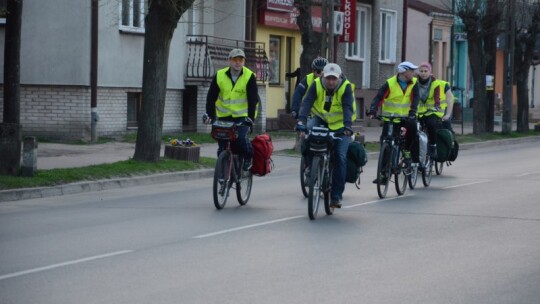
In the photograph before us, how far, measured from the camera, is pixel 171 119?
101 feet

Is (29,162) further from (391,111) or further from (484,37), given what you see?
(484,37)

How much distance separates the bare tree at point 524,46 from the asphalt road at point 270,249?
80.4 ft

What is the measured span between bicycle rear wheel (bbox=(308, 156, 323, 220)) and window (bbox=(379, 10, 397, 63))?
104 feet

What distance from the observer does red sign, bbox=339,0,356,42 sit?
125 feet

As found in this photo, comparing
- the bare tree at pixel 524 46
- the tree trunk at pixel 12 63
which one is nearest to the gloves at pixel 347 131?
the tree trunk at pixel 12 63

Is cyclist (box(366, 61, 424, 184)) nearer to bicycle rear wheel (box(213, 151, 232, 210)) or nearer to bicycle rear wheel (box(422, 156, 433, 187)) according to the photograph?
bicycle rear wheel (box(422, 156, 433, 187))

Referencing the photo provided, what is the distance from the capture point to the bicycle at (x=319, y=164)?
1332 cm

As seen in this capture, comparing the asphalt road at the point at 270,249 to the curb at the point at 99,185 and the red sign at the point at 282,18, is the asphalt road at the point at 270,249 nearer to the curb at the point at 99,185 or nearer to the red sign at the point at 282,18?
the curb at the point at 99,185

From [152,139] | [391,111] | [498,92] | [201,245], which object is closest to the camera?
[201,245]

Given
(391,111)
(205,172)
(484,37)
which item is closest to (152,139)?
(205,172)

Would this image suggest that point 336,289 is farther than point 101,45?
No

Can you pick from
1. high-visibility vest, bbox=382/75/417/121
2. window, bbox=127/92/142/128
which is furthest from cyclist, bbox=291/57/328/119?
window, bbox=127/92/142/128

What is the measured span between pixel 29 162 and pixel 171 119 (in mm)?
13600

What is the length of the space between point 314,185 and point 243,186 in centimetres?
224
